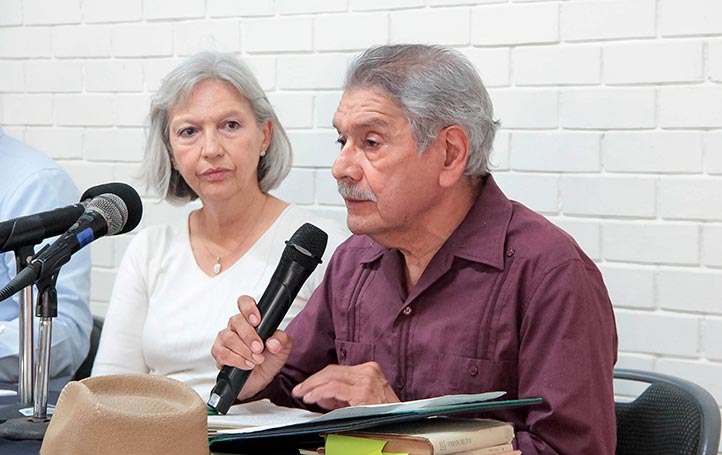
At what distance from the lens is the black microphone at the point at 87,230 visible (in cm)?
165

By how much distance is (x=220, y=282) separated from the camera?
2695 millimetres

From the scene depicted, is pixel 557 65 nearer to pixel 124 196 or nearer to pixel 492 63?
pixel 492 63

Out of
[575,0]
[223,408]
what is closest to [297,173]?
[575,0]

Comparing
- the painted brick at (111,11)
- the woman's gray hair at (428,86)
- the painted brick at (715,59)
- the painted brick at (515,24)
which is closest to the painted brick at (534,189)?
the painted brick at (515,24)

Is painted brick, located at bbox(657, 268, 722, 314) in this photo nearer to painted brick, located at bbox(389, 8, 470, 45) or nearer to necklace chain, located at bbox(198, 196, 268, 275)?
painted brick, located at bbox(389, 8, 470, 45)

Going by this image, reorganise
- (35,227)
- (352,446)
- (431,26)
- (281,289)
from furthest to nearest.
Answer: (431,26) → (281,289) → (35,227) → (352,446)

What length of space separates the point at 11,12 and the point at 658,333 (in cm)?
238

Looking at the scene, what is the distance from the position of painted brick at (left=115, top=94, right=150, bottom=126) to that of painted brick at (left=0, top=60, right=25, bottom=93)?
0.40 meters

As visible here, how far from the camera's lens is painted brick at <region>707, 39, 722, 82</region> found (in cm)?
251

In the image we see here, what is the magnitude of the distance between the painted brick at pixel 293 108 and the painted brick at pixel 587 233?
0.83m

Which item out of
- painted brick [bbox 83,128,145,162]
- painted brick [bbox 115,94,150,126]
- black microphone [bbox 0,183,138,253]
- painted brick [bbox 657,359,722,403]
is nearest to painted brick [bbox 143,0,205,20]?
painted brick [bbox 115,94,150,126]

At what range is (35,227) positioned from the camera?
170 cm

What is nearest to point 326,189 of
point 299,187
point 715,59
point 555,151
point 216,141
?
point 299,187

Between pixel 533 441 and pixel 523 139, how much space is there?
119 cm
